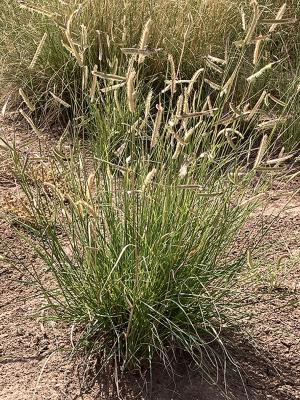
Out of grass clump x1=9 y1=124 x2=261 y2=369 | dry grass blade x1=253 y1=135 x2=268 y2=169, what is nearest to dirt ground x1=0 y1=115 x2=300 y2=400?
grass clump x1=9 y1=124 x2=261 y2=369

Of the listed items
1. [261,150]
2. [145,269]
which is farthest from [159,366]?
[261,150]

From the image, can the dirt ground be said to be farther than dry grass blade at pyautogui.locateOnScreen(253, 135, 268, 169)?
Yes

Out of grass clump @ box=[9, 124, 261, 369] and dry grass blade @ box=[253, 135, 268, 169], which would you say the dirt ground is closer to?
grass clump @ box=[9, 124, 261, 369]

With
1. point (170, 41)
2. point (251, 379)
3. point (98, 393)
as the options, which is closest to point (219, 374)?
point (251, 379)

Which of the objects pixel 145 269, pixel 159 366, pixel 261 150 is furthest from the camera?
pixel 159 366

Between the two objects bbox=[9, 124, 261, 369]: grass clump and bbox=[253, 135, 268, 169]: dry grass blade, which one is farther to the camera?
bbox=[9, 124, 261, 369]: grass clump

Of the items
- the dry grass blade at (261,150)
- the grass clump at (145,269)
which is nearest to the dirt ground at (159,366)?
the grass clump at (145,269)

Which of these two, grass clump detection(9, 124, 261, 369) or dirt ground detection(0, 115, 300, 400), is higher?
grass clump detection(9, 124, 261, 369)

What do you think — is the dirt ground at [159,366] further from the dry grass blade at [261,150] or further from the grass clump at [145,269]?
the dry grass blade at [261,150]

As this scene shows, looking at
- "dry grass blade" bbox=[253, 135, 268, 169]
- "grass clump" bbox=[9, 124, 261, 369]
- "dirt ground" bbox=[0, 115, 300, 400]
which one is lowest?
"dirt ground" bbox=[0, 115, 300, 400]

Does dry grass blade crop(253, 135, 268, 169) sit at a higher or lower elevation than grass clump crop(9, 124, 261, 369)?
higher

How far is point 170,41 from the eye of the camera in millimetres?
4914

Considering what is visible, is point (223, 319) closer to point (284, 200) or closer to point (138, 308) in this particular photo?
point (138, 308)

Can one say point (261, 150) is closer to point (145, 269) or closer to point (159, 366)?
point (145, 269)
